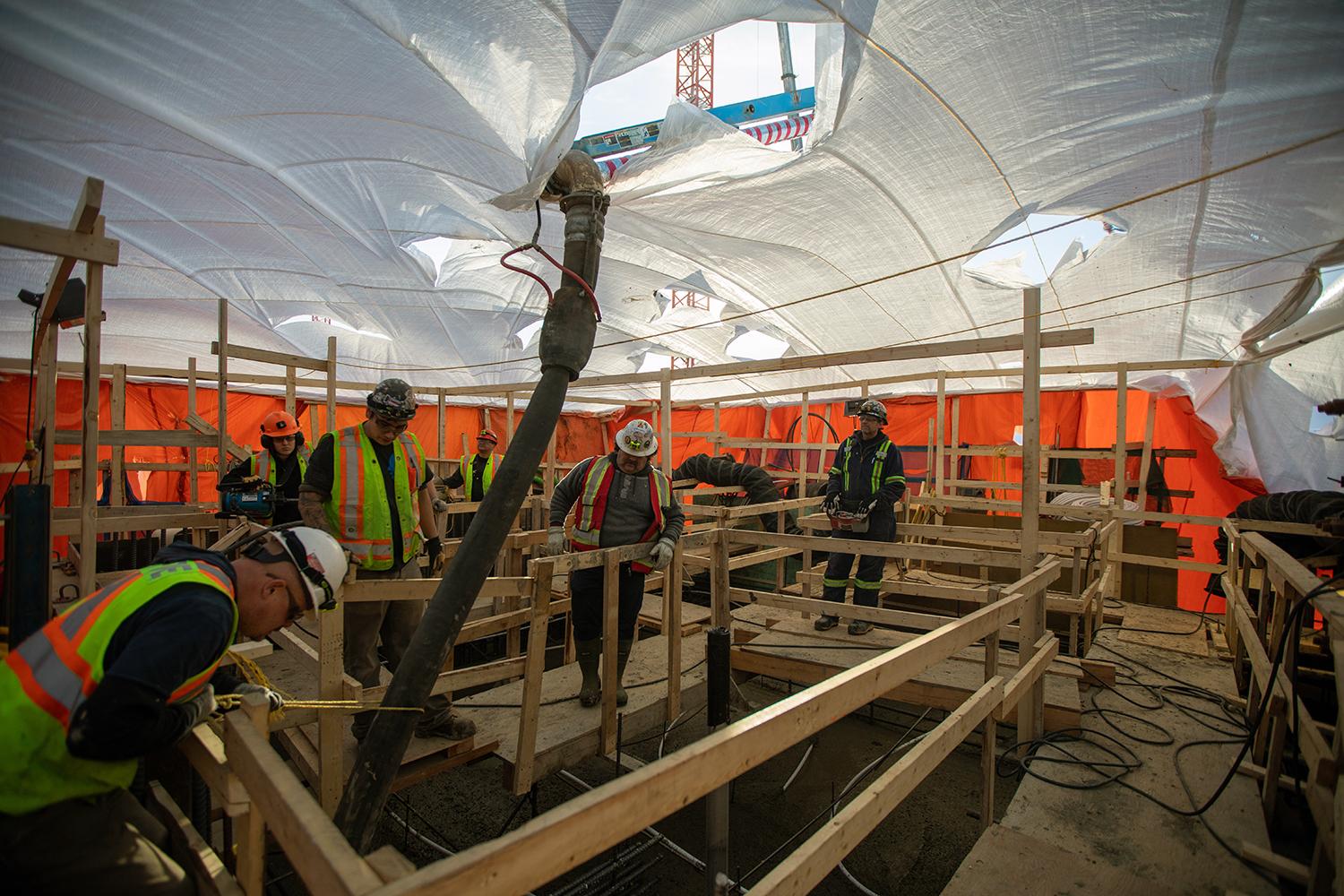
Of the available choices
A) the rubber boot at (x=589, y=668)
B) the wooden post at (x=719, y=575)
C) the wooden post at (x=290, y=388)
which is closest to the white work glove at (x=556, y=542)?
the rubber boot at (x=589, y=668)

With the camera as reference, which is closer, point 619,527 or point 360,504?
point 360,504

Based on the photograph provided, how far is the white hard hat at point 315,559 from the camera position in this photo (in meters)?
1.81

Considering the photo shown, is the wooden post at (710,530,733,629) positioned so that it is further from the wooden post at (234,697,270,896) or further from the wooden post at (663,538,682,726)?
the wooden post at (234,697,270,896)

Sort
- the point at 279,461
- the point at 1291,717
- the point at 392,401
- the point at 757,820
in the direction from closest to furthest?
the point at 1291,717, the point at 392,401, the point at 757,820, the point at 279,461

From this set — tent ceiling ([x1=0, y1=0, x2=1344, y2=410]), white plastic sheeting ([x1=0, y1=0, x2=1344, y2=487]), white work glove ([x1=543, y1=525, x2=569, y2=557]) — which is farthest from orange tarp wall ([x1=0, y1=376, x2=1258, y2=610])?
white work glove ([x1=543, y1=525, x2=569, y2=557])

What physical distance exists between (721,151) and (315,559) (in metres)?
4.58

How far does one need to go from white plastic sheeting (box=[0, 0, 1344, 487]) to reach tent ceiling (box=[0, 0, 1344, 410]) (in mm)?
22

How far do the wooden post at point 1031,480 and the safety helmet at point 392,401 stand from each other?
3866 millimetres

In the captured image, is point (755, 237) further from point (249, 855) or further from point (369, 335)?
point (369, 335)

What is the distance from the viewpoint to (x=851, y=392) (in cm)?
1278

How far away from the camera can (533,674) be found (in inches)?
122

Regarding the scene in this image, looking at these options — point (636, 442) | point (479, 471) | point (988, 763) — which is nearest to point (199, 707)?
point (636, 442)

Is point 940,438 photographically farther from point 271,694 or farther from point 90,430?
point 90,430

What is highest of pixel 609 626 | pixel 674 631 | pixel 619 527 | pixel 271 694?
pixel 619 527
